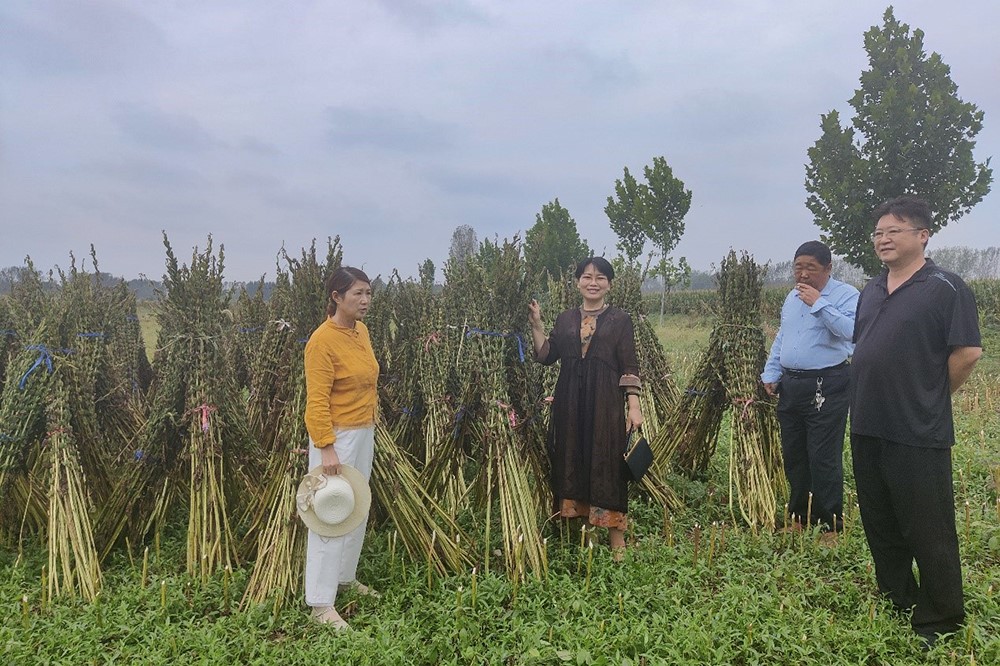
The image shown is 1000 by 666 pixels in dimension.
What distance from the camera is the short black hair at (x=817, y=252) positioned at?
3.39 metres

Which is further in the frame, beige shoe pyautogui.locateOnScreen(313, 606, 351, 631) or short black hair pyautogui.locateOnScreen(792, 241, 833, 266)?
short black hair pyautogui.locateOnScreen(792, 241, 833, 266)

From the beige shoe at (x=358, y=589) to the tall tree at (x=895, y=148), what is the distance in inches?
593

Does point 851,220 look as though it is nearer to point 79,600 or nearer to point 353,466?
point 353,466

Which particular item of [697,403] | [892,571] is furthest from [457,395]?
[892,571]

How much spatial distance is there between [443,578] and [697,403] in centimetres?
250

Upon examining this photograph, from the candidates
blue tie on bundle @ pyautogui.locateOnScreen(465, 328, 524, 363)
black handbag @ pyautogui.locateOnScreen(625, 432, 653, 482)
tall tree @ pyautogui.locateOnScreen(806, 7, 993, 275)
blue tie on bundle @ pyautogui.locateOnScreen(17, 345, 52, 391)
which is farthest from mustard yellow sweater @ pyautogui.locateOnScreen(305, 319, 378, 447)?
tall tree @ pyautogui.locateOnScreen(806, 7, 993, 275)

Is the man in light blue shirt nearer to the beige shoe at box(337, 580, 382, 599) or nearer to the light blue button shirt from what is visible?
the light blue button shirt

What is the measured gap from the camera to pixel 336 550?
108 inches

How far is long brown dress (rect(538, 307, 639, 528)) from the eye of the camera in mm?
3137

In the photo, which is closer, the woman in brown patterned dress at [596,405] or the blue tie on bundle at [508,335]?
the woman in brown patterned dress at [596,405]

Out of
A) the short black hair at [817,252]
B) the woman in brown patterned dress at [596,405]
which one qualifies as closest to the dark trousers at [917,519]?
the woman in brown patterned dress at [596,405]

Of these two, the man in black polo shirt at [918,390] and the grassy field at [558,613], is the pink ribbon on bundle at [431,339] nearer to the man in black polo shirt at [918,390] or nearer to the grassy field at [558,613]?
the grassy field at [558,613]

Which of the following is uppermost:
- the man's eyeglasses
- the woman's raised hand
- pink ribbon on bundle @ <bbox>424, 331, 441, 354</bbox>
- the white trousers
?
the man's eyeglasses

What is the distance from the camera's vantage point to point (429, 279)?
484cm
